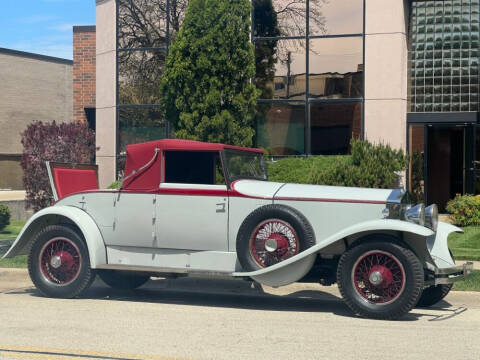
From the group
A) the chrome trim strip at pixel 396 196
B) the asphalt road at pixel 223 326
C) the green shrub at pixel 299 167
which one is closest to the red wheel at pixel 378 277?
the asphalt road at pixel 223 326

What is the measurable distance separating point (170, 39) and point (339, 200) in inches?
510

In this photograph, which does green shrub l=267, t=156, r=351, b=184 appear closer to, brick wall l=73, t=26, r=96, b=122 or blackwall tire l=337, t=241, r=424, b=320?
blackwall tire l=337, t=241, r=424, b=320

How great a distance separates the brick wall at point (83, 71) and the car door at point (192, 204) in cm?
1788

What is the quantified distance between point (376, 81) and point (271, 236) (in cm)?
1124

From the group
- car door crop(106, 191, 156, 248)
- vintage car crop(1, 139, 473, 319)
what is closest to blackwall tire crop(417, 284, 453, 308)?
vintage car crop(1, 139, 473, 319)

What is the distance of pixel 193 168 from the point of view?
8.71 m

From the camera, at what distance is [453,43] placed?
734 inches

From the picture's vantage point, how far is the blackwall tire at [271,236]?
8047 millimetres

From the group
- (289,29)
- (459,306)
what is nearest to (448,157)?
(289,29)

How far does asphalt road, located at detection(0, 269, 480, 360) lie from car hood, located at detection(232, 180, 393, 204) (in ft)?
4.07

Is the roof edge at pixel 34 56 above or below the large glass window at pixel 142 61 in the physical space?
above

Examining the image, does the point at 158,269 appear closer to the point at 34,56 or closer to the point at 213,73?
the point at 213,73

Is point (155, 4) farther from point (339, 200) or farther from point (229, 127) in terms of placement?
point (339, 200)

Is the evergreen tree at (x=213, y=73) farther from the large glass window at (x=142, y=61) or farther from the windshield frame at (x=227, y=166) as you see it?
the windshield frame at (x=227, y=166)
